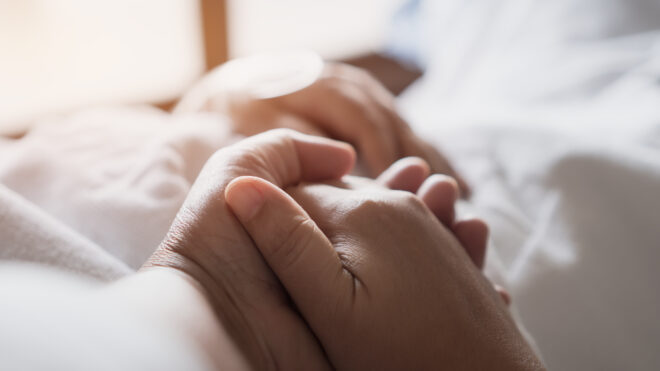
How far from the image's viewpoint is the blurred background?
1.00m

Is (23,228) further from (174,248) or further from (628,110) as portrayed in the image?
(628,110)

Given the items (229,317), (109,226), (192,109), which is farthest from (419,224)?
(192,109)

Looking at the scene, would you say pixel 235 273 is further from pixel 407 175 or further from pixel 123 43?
pixel 123 43

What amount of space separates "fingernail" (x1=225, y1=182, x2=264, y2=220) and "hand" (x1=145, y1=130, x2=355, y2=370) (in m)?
0.02

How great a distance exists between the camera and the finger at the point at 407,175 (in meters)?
0.61

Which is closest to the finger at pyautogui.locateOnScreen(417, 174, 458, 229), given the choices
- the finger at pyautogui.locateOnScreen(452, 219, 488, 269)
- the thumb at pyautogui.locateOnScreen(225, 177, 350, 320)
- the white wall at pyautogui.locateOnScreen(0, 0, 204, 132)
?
the finger at pyautogui.locateOnScreen(452, 219, 488, 269)

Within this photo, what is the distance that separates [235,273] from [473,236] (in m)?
0.28

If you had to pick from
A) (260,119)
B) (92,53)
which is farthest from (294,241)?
(92,53)

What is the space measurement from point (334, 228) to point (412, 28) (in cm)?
106

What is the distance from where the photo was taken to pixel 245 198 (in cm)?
42

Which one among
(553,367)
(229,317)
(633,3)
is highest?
(633,3)

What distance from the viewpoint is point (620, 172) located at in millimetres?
653

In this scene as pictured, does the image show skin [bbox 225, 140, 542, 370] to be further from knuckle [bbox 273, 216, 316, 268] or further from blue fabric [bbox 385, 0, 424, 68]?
blue fabric [bbox 385, 0, 424, 68]

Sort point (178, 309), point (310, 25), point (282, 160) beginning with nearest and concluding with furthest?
point (178, 309) → point (282, 160) → point (310, 25)
